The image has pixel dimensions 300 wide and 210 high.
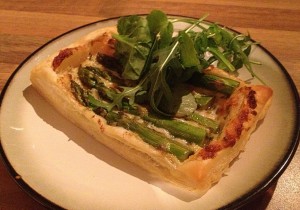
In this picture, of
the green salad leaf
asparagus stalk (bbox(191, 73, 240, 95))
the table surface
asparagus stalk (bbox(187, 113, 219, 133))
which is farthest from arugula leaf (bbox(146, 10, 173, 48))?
the table surface

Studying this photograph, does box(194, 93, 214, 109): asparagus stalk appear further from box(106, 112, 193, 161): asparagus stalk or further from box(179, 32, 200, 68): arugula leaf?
box(106, 112, 193, 161): asparagus stalk

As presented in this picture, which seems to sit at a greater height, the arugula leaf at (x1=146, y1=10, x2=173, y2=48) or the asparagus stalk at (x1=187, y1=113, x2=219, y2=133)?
the arugula leaf at (x1=146, y1=10, x2=173, y2=48)

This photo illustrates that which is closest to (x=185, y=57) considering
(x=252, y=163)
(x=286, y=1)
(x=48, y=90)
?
(x=252, y=163)

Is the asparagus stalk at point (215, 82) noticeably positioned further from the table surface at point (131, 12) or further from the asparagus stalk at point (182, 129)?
the table surface at point (131, 12)

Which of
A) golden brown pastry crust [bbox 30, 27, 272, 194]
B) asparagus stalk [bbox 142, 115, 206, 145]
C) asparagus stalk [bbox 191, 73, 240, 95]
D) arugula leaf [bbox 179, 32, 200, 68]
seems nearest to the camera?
golden brown pastry crust [bbox 30, 27, 272, 194]

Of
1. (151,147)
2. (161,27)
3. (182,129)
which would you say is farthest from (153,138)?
(161,27)

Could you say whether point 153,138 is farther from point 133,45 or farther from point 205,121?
point 133,45

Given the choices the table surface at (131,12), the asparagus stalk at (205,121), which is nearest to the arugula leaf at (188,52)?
the asparagus stalk at (205,121)
